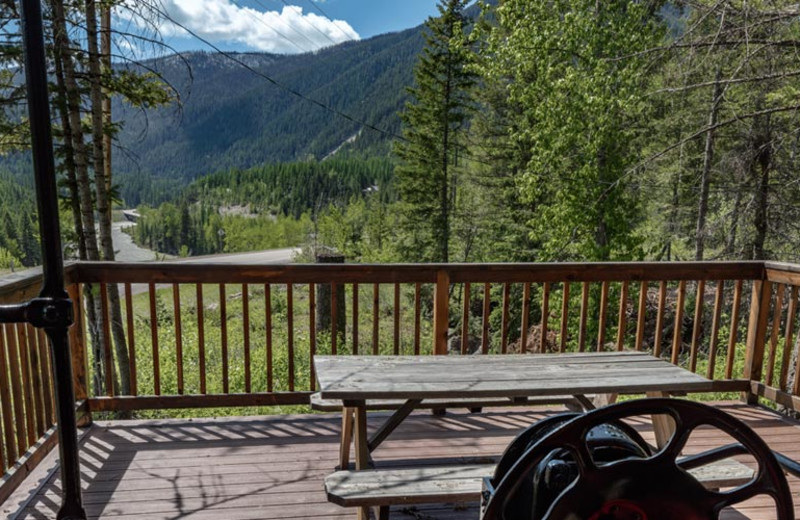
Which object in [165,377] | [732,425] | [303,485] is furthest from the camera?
[165,377]

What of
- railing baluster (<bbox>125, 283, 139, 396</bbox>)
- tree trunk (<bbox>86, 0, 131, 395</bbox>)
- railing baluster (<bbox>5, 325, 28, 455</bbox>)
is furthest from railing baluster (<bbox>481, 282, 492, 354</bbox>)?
tree trunk (<bbox>86, 0, 131, 395</bbox>)

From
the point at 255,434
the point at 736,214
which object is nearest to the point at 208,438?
the point at 255,434

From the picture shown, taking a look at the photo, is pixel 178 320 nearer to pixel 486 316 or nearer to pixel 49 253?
pixel 486 316

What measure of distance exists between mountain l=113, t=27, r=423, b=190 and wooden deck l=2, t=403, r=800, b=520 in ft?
215

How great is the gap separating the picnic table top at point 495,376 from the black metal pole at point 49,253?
4.55ft

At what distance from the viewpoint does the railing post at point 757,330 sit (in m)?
3.69

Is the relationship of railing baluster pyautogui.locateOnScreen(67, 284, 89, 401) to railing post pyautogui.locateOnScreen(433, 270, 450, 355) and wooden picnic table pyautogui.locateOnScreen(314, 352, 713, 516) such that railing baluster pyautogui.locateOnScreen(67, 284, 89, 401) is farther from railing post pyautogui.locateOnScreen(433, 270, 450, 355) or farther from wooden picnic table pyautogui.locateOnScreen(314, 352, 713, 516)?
railing post pyautogui.locateOnScreen(433, 270, 450, 355)

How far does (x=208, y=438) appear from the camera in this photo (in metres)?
3.16

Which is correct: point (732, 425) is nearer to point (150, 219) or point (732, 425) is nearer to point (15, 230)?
point (15, 230)

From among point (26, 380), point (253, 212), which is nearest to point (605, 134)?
point (26, 380)

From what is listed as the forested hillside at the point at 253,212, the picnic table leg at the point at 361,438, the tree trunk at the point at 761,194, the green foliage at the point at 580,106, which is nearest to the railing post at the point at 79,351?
the picnic table leg at the point at 361,438

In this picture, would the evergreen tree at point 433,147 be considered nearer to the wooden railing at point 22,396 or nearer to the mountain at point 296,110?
the wooden railing at point 22,396

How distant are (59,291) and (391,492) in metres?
1.43

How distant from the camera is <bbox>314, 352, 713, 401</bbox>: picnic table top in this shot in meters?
2.12
